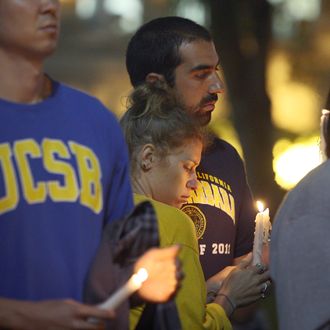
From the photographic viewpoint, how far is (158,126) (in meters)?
4.88

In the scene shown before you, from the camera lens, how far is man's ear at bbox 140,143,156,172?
15.9 feet

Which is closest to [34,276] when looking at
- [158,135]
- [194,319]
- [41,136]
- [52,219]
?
[52,219]

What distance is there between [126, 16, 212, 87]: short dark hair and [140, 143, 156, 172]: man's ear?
82 centimetres

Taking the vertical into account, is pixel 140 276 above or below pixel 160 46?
below

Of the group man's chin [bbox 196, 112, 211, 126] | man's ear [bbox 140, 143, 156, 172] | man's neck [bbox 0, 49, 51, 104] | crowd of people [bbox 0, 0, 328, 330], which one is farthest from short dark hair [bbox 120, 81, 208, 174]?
man's neck [bbox 0, 49, 51, 104]

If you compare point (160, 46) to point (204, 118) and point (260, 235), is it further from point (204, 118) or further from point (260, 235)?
point (260, 235)

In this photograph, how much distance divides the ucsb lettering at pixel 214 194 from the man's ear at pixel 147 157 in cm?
51

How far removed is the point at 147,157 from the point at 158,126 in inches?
4.9

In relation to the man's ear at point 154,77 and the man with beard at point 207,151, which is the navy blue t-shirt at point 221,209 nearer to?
the man with beard at point 207,151

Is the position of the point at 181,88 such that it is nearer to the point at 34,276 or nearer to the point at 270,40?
the point at 34,276

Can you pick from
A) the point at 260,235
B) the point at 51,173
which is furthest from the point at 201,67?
the point at 51,173

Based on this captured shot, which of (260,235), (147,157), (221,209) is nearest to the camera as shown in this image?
(147,157)

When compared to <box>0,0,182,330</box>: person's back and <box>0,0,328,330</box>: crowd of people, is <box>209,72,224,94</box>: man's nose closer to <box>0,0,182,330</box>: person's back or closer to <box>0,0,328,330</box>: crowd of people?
<box>0,0,328,330</box>: crowd of people

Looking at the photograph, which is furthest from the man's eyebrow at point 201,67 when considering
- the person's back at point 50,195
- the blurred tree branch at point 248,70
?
the blurred tree branch at point 248,70
